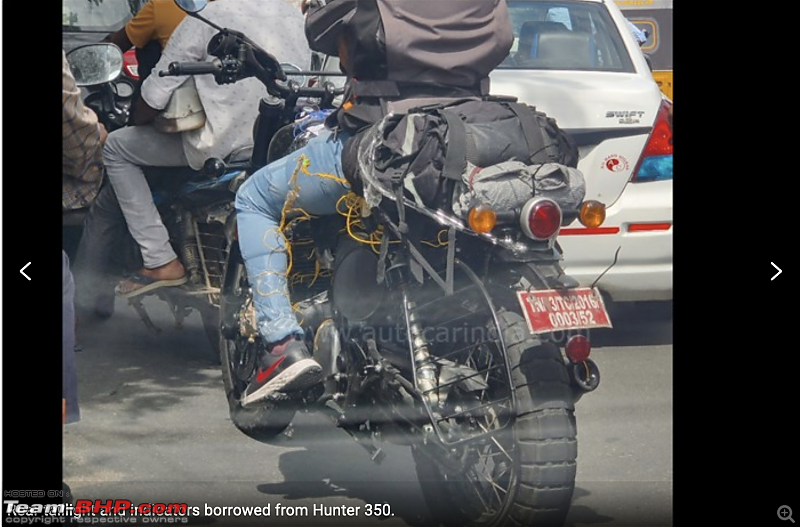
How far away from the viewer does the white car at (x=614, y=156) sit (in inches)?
244

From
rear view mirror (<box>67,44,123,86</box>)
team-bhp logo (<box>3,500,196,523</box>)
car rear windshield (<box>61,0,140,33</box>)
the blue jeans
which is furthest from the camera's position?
car rear windshield (<box>61,0,140,33</box>)

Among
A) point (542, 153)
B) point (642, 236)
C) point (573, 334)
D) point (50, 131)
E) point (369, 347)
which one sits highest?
point (50, 131)

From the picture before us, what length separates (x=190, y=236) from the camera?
6.13 metres

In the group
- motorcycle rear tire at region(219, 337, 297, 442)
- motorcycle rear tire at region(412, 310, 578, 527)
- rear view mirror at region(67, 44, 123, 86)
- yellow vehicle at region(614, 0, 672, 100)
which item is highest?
rear view mirror at region(67, 44, 123, 86)

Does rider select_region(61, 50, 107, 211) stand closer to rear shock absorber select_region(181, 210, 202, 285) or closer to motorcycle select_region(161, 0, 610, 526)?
motorcycle select_region(161, 0, 610, 526)

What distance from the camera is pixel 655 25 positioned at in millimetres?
13438

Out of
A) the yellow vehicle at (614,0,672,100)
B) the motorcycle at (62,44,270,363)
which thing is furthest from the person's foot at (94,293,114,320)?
the yellow vehicle at (614,0,672,100)

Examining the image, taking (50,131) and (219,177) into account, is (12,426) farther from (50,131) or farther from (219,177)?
(219,177)

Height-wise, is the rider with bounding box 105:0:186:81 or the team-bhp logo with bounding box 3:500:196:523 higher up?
the rider with bounding box 105:0:186:81

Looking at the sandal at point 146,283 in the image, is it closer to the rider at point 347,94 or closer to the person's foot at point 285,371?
the rider at point 347,94

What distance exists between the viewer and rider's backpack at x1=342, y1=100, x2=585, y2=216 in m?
3.90

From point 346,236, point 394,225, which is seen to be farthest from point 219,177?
point 394,225

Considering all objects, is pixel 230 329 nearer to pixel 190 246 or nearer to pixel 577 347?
pixel 190 246

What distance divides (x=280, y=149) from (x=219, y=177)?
3.11 feet
